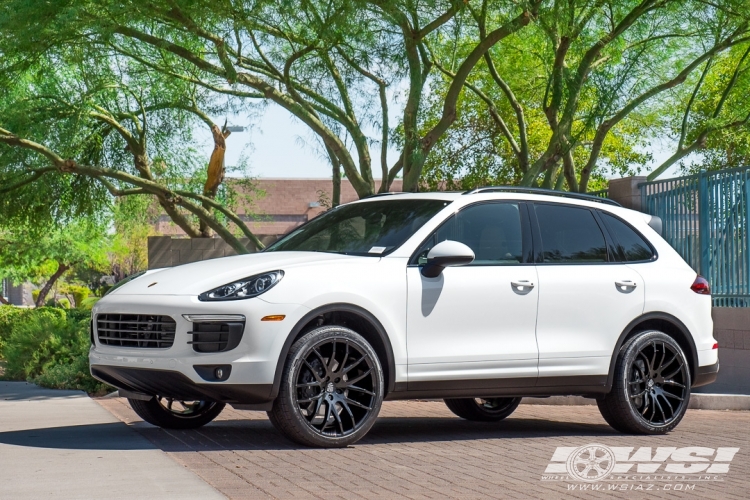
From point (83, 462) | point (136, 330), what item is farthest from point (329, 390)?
point (83, 462)

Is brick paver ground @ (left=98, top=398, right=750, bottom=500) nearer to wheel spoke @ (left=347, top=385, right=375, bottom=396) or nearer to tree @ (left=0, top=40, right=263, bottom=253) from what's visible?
wheel spoke @ (left=347, top=385, right=375, bottom=396)

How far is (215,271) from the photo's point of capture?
778 centimetres

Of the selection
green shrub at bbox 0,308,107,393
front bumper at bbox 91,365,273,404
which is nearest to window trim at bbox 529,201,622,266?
front bumper at bbox 91,365,273,404

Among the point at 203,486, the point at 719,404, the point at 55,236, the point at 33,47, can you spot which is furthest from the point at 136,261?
the point at 203,486

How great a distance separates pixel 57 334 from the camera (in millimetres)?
16250

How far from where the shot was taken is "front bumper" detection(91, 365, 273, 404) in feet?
24.3

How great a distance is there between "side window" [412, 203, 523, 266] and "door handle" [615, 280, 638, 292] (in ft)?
3.07

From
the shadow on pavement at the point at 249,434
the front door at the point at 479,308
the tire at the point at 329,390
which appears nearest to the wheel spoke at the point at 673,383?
the shadow on pavement at the point at 249,434

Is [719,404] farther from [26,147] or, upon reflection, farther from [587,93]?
[26,147]

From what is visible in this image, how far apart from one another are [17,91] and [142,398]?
38.3 feet

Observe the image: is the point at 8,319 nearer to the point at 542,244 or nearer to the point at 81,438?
the point at 81,438

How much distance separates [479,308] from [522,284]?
0.45m

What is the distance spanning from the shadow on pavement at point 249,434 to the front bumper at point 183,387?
458 mm
